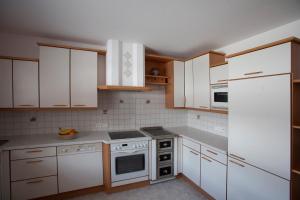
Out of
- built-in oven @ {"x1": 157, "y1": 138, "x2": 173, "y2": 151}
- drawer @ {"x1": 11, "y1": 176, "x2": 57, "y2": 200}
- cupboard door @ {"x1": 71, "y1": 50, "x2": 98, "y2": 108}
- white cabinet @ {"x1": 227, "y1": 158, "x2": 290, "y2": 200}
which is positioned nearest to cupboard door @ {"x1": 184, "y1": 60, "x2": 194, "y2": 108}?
built-in oven @ {"x1": 157, "y1": 138, "x2": 173, "y2": 151}

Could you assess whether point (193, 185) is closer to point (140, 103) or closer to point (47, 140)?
point (140, 103)

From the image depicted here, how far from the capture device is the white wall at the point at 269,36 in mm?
1787

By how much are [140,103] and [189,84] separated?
3.39 feet

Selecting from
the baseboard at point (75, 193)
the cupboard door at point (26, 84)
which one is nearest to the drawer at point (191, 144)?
the baseboard at point (75, 193)

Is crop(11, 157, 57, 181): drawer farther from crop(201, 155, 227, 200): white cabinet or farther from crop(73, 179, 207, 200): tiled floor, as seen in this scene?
crop(201, 155, 227, 200): white cabinet

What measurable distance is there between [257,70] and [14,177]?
10.2ft

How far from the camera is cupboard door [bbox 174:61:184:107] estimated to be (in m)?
3.00

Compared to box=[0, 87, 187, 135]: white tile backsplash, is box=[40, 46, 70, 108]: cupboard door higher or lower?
higher

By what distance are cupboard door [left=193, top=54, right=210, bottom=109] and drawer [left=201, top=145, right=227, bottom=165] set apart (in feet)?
2.22

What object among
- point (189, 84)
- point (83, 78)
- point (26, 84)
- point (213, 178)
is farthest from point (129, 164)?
point (26, 84)

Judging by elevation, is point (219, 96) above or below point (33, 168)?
above

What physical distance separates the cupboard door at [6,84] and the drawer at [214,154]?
9.15 feet

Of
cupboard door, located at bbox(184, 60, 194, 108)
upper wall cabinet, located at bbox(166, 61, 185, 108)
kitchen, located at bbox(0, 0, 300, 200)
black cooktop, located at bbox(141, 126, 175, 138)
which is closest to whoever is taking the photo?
kitchen, located at bbox(0, 0, 300, 200)

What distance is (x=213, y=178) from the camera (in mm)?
2049
